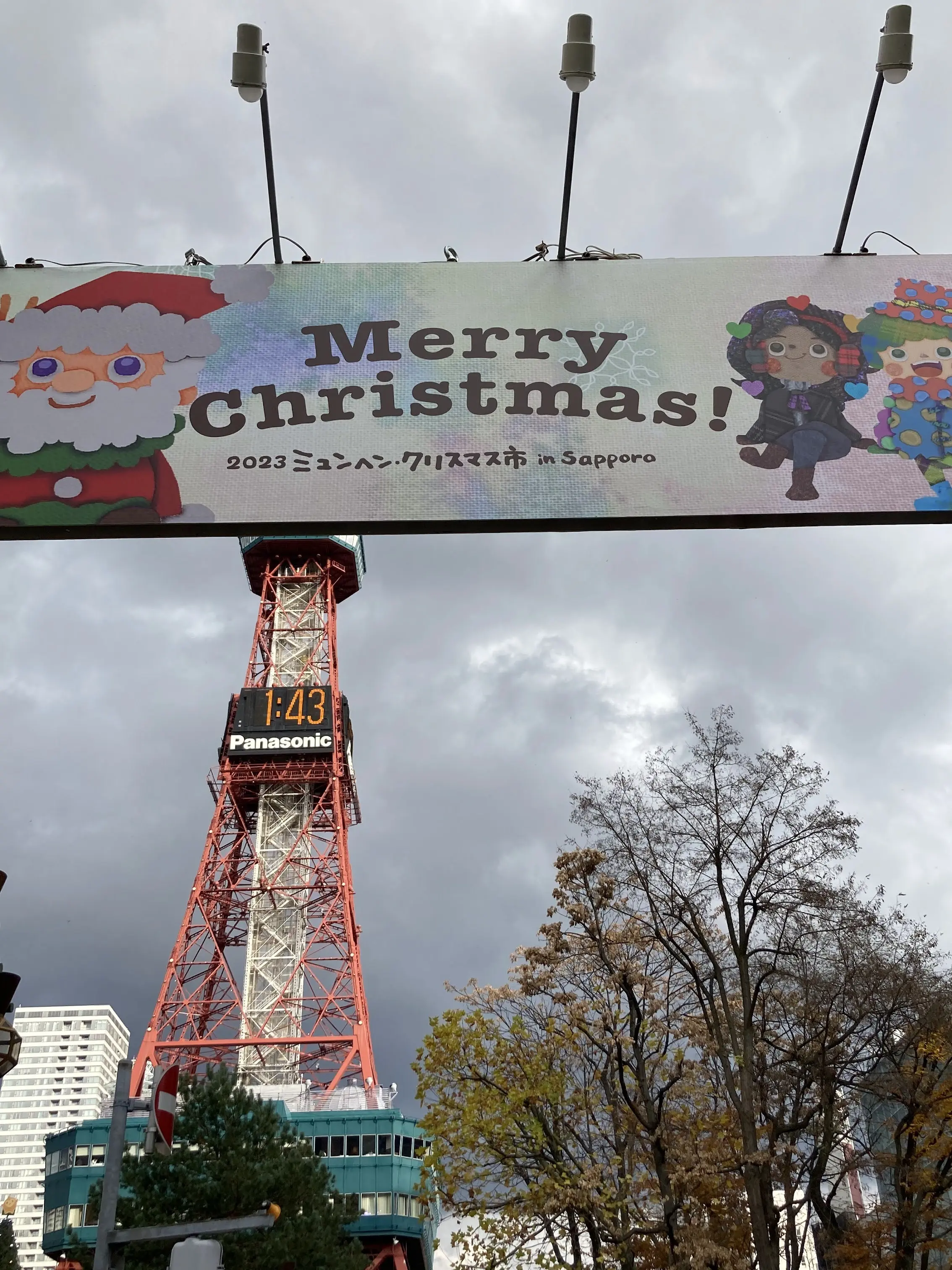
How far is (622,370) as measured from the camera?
9.85 metres

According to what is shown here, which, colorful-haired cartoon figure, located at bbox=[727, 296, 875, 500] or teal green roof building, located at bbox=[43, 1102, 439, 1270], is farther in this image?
teal green roof building, located at bbox=[43, 1102, 439, 1270]

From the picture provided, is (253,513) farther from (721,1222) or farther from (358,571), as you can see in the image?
(358,571)

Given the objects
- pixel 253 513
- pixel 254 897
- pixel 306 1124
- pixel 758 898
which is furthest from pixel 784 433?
pixel 254 897

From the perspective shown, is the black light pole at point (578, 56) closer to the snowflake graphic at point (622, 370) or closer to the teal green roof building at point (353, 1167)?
the snowflake graphic at point (622, 370)

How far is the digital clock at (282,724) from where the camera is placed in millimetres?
74250

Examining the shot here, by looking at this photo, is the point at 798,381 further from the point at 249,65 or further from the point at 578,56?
the point at 249,65

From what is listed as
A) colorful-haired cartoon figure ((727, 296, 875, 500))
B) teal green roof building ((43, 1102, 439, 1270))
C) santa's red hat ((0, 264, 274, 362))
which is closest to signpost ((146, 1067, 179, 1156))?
santa's red hat ((0, 264, 274, 362))

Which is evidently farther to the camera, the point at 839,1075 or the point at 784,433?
the point at 839,1075

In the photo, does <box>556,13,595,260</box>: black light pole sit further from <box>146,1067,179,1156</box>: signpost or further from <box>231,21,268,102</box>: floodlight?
<box>146,1067,179,1156</box>: signpost

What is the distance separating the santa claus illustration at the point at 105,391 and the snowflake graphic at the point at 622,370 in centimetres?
299

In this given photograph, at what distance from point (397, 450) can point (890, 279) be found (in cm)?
477

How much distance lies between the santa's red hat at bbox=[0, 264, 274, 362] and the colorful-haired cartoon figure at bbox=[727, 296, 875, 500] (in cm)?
432

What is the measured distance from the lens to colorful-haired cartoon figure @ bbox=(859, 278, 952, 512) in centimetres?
952

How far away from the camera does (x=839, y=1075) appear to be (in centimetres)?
2002
